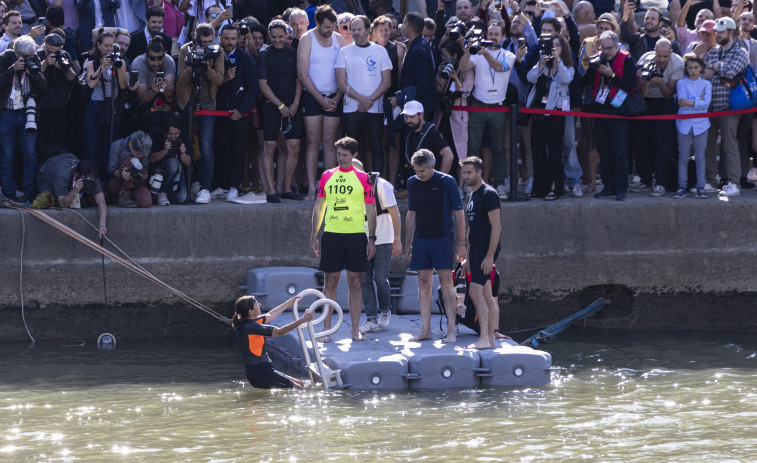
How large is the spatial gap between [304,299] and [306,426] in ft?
11.0

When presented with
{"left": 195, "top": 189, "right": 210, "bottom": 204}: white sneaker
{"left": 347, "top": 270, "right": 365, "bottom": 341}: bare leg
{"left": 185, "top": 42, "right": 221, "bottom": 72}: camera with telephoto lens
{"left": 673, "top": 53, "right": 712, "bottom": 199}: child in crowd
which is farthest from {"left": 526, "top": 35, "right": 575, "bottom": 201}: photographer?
{"left": 195, "top": 189, "right": 210, "bottom": 204}: white sneaker

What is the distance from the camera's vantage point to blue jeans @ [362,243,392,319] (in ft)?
37.7

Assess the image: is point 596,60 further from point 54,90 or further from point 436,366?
point 54,90

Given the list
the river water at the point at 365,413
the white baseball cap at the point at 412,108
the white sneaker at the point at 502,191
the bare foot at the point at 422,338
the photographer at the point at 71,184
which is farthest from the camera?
the white sneaker at the point at 502,191

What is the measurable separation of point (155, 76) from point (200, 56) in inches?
24.6

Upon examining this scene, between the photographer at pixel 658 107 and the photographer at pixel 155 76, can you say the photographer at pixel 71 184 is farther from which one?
the photographer at pixel 658 107

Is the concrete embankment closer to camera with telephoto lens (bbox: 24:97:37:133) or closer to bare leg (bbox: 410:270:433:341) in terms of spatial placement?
camera with telephoto lens (bbox: 24:97:37:133)

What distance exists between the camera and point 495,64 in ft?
43.2

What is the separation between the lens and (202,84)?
13.2m

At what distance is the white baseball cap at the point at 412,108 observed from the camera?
39.7ft

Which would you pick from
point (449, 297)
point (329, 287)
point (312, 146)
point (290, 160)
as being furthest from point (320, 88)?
point (449, 297)

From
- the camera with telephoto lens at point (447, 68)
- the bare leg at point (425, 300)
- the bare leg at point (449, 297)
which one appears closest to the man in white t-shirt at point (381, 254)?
the bare leg at point (425, 300)

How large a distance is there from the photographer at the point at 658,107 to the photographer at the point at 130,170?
5.70 metres

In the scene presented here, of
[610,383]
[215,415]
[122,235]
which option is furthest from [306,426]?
[122,235]
